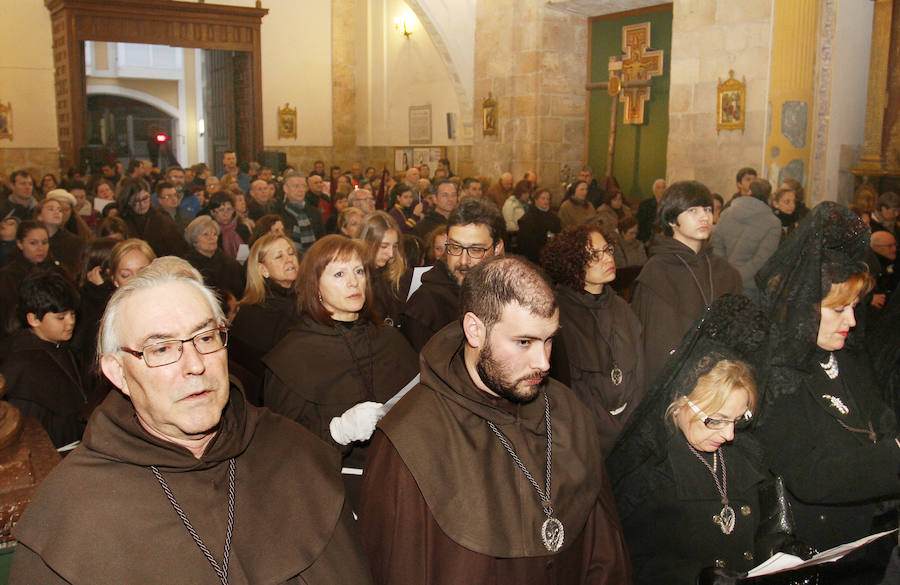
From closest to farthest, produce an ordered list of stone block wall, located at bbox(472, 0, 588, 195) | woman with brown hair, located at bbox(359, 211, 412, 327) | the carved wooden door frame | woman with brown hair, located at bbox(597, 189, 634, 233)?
woman with brown hair, located at bbox(359, 211, 412, 327) → woman with brown hair, located at bbox(597, 189, 634, 233) → stone block wall, located at bbox(472, 0, 588, 195) → the carved wooden door frame

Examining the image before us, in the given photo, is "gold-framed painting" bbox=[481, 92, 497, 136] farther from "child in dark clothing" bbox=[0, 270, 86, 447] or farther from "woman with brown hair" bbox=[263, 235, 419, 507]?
"woman with brown hair" bbox=[263, 235, 419, 507]

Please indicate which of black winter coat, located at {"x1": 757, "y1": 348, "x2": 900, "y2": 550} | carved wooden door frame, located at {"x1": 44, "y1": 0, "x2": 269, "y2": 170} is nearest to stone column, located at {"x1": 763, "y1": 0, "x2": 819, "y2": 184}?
black winter coat, located at {"x1": 757, "y1": 348, "x2": 900, "y2": 550}

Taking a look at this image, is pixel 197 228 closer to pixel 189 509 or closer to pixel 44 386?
pixel 44 386

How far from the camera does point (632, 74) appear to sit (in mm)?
13977

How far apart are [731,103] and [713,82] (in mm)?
505

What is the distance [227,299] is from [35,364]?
4.15 ft

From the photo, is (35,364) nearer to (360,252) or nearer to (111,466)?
(360,252)

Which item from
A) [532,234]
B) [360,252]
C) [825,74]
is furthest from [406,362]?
[825,74]

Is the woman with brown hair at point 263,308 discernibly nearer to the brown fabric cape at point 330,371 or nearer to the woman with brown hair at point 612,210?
the brown fabric cape at point 330,371

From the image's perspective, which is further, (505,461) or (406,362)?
(406,362)

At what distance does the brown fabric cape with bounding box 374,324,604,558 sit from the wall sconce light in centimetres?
1793

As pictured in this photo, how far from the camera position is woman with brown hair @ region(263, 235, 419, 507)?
10.6 feet

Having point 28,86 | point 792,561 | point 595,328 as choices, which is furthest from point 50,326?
point 28,86

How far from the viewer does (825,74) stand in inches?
393
